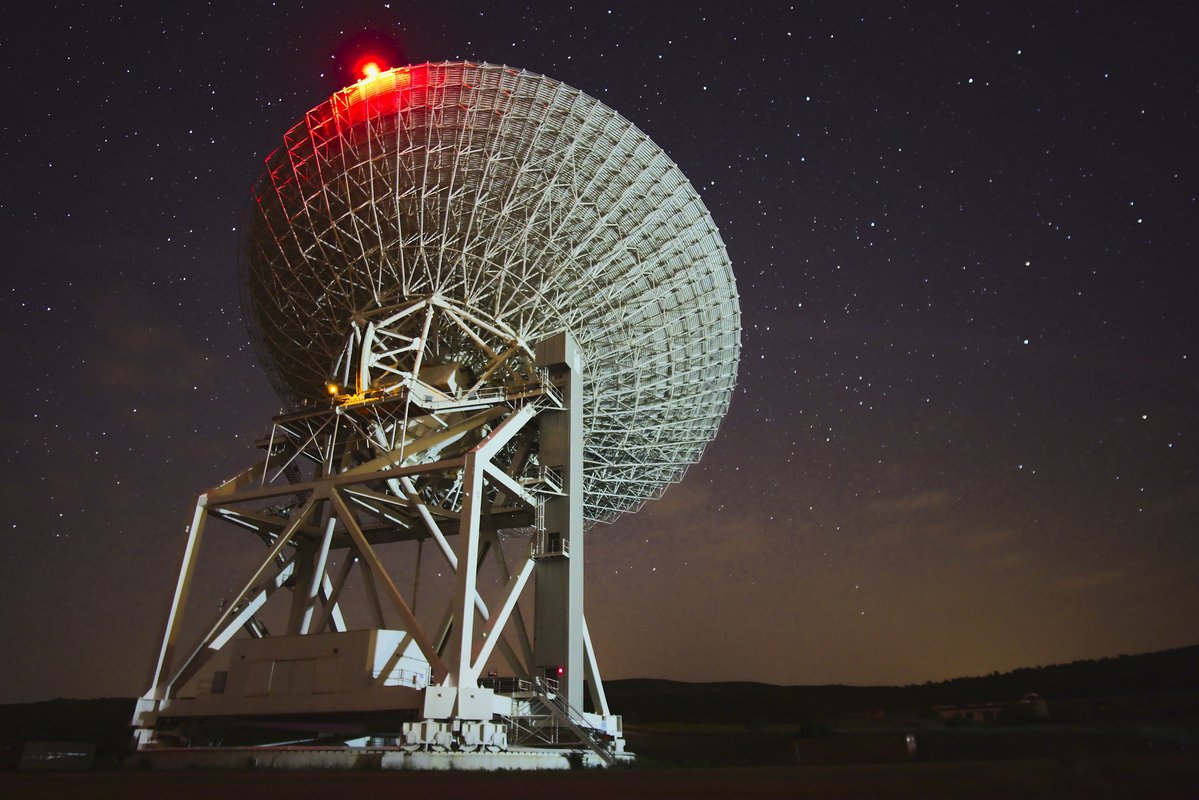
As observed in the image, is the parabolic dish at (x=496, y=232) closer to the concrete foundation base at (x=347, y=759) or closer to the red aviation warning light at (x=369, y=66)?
the red aviation warning light at (x=369, y=66)

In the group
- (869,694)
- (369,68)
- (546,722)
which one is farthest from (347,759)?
(869,694)

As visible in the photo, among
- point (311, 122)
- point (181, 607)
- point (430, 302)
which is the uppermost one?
point (311, 122)

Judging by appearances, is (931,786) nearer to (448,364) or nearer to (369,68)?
(448,364)

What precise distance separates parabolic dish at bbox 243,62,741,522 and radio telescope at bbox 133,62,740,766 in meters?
0.07

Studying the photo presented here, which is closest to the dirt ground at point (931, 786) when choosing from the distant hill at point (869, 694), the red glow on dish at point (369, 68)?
the distant hill at point (869, 694)

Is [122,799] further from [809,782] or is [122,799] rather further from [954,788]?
[954,788]

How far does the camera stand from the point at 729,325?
86.1 ft

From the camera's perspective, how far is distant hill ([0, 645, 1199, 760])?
20.7 metres

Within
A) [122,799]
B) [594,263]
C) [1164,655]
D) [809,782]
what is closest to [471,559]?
[594,263]

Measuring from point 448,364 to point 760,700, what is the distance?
162ft

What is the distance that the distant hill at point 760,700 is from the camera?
20.7 m

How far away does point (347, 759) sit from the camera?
14102 millimetres

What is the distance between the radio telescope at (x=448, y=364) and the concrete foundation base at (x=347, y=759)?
1.05 m

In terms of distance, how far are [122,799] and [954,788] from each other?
4.53 meters
